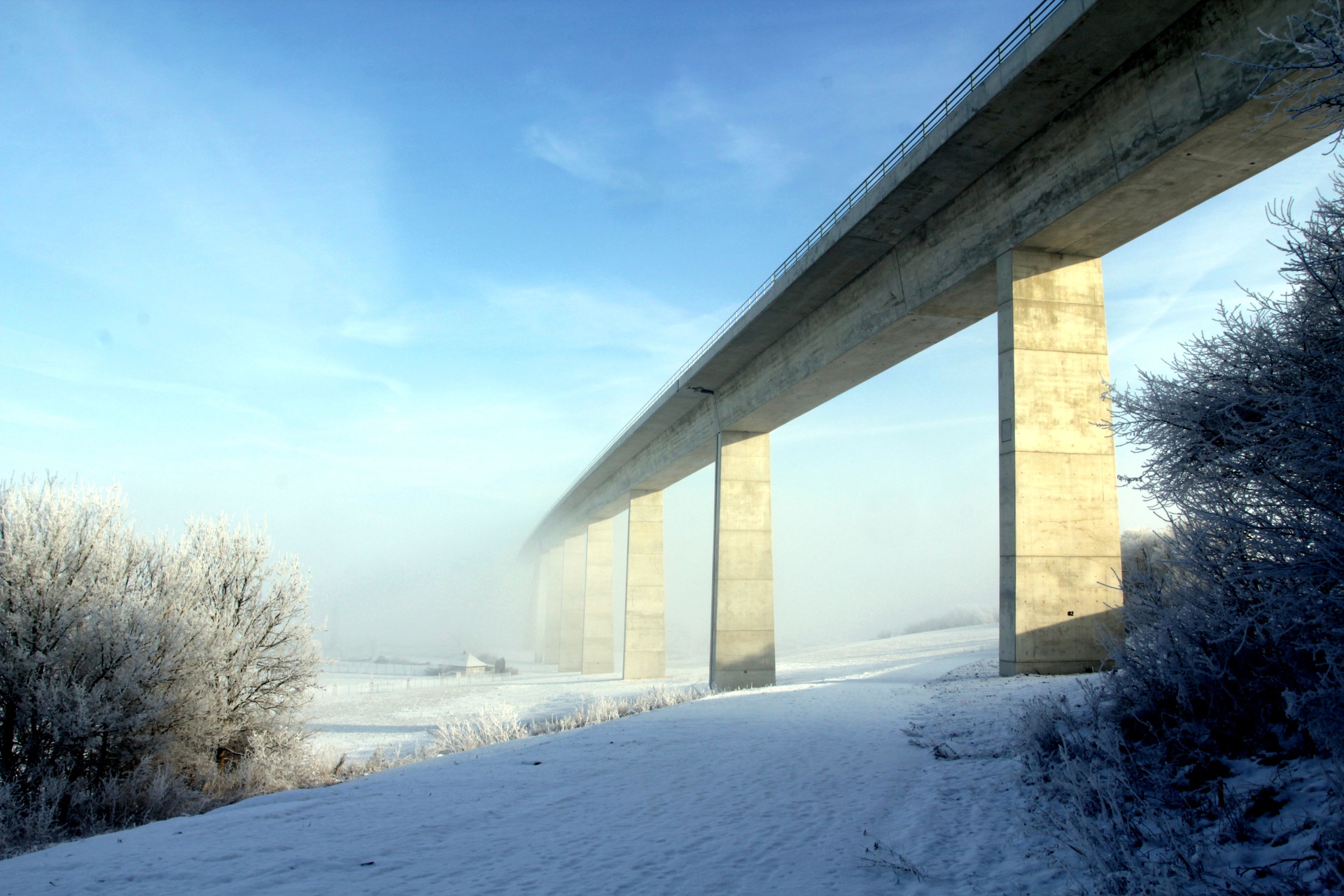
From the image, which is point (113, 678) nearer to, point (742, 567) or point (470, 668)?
point (742, 567)

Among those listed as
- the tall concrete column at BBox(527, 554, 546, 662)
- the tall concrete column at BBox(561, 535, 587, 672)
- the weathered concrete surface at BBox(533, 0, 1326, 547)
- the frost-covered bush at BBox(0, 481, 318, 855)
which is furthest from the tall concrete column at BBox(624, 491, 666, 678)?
the tall concrete column at BBox(527, 554, 546, 662)

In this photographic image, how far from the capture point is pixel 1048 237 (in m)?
14.0

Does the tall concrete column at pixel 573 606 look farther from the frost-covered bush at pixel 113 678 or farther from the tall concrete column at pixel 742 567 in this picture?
the frost-covered bush at pixel 113 678

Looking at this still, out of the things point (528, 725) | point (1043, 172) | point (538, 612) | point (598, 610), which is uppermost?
point (1043, 172)

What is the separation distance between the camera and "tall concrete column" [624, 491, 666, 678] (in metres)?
40.5

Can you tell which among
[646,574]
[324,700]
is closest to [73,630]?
[324,700]

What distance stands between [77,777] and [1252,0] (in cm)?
2011

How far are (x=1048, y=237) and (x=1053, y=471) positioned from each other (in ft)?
14.4

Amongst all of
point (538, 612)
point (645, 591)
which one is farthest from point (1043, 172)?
point (538, 612)

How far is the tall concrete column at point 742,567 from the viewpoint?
26375mm

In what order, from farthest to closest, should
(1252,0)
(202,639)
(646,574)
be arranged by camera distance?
1. (646,574)
2. (202,639)
3. (1252,0)

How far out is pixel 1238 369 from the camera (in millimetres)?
5906

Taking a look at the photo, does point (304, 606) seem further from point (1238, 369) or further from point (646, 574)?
point (646, 574)

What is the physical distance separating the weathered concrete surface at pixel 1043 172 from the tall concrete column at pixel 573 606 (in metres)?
34.0
